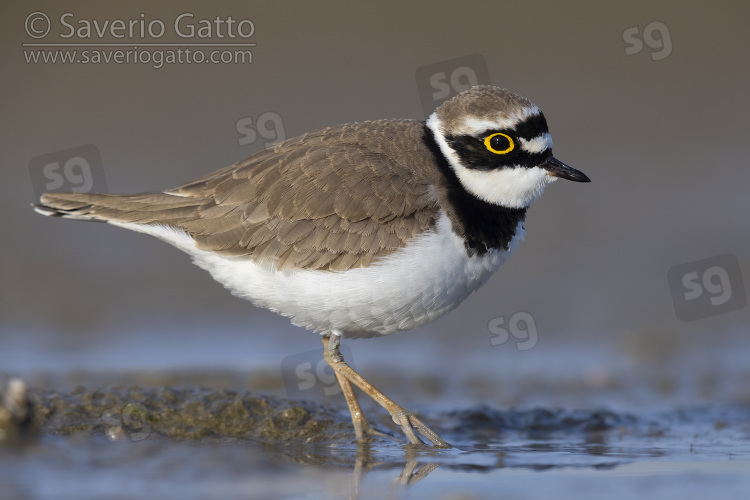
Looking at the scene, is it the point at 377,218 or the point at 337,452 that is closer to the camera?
the point at 337,452

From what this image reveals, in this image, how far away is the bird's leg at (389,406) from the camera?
276 inches

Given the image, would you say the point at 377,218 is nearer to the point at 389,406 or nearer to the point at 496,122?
the point at 496,122

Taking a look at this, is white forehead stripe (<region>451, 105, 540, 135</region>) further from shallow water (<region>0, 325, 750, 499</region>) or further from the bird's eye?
shallow water (<region>0, 325, 750, 499</region>)

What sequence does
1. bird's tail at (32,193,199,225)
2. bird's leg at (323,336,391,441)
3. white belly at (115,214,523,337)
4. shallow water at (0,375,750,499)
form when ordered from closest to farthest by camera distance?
shallow water at (0,375,750,499)
white belly at (115,214,523,337)
bird's leg at (323,336,391,441)
bird's tail at (32,193,199,225)

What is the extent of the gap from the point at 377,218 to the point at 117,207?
82.8 inches

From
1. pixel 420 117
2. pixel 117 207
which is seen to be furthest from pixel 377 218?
pixel 420 117

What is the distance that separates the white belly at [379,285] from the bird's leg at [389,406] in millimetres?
278

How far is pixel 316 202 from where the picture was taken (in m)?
6.94

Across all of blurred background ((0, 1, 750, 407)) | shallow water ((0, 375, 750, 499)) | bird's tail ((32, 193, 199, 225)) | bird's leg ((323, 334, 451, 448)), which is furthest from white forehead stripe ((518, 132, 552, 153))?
blurred background ((0, 1, 750, 407))

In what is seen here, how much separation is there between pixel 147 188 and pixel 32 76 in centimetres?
421

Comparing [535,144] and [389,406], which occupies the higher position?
[535,144]

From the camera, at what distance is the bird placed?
671cm

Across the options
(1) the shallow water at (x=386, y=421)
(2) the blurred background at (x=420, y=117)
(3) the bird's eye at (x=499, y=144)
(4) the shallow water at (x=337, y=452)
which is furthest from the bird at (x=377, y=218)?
(2) the blurred background at (x=420, y=117)

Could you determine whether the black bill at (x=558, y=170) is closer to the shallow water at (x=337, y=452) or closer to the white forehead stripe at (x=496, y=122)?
the white forehead stripe at (x=496, y=122)
